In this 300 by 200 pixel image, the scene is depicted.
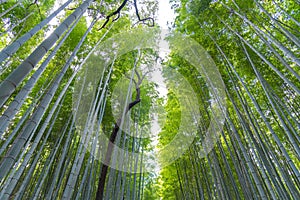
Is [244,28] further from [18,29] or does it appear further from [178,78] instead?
[18,29]

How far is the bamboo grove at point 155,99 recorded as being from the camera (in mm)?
2971

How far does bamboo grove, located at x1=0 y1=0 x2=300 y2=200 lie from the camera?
297cm

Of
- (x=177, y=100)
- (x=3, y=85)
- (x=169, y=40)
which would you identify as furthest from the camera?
(x=177, y=100)

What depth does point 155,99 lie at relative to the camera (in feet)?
19.1

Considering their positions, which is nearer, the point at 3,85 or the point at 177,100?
the point at 3,85

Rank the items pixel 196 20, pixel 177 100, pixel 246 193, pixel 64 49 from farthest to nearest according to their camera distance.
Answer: pixel 177 100
pixel 64 49
pixel 196 20
pixel 246 193

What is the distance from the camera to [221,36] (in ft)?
12.1

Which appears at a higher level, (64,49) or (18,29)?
(18,29)

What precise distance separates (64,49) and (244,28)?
3.23 metres

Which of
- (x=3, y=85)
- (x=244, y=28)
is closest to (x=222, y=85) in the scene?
(x=244, y=28)

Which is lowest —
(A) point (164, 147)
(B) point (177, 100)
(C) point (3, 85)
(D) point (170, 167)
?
(C) point (3, 85)

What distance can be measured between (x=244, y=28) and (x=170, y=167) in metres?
3.51

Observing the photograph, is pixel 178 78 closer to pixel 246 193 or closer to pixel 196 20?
pixel 196 20

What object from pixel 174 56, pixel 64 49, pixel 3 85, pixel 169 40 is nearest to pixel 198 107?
pixel 174 56
